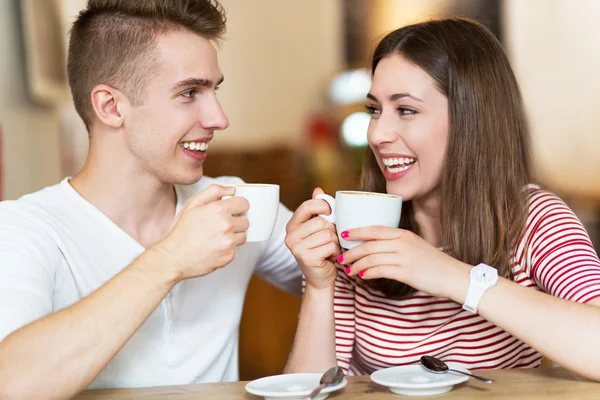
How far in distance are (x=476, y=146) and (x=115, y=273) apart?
2.54ft


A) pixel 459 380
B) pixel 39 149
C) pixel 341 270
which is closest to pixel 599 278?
pixel 459 380

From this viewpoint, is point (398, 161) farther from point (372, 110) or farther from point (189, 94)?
point (189, 94)

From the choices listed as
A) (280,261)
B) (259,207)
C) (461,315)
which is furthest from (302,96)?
(259,207)

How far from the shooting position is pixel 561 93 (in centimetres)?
453

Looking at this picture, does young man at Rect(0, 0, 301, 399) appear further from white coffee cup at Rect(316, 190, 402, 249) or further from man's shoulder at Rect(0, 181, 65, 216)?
white coffee cup at Rect(316, 190, 402, 249)

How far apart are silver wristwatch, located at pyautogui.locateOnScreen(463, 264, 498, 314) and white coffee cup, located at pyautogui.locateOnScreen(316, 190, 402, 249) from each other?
0.17 m

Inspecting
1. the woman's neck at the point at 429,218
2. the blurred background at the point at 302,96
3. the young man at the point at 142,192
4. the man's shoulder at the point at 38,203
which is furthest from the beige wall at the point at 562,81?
the man's shoulder at the point at 38,203

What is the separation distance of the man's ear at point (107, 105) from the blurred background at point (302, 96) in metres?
0.96

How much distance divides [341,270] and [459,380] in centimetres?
55

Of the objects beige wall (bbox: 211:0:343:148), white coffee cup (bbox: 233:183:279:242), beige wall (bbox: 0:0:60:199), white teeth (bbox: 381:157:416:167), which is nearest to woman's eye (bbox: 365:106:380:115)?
white teeth (bbox: 381:157:416:167)

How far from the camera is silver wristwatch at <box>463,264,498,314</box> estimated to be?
117 cm

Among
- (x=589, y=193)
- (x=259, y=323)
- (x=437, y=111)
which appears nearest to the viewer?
(x=437, y=111)

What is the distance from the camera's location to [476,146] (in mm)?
1433

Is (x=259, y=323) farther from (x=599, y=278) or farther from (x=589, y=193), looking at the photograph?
(x=599, y=278)
